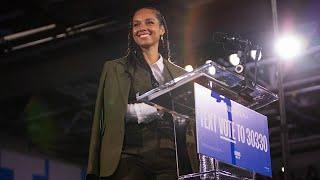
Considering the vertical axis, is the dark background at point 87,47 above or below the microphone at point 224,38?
above

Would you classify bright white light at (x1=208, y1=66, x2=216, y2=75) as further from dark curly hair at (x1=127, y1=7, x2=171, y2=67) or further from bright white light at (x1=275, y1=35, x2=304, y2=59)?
bright white light at (x1=275, y1=35, x2=304, y2=59)

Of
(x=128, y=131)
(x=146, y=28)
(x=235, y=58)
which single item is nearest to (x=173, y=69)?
(x=146, y=28)

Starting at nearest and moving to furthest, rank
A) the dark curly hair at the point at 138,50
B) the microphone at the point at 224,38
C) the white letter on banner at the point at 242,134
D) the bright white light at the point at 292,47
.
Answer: the white letter on banner at the point at 242,134 → the microphone at the point at 224,38 → the dark curly hair at the point at 138,50 → the bright white light at the point at 292,47

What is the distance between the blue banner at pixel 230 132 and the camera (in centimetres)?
159

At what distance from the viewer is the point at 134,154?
187 centimetres

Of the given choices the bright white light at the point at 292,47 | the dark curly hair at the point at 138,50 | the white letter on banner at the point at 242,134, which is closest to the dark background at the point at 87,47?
the bright white light at the point at 292,47

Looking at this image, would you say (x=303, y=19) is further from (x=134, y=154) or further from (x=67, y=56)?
(x=134, y=154)

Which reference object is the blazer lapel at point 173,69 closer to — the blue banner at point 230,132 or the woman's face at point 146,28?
the woman's face at point 146,28

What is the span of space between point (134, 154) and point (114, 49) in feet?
11.9

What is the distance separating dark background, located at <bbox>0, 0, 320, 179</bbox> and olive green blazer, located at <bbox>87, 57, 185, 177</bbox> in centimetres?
157

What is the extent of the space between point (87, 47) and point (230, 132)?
4053mm

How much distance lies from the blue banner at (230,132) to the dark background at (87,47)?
161cm

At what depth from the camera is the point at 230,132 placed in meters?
1.70

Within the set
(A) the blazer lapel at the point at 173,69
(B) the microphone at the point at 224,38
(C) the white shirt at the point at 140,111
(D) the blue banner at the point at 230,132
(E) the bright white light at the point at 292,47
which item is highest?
(E) the bright white light at the point at 292,47
